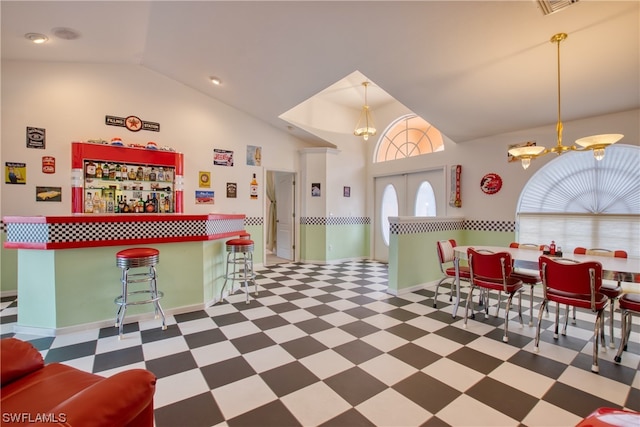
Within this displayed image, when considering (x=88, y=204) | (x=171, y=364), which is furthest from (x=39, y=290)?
(x=88, y=204)

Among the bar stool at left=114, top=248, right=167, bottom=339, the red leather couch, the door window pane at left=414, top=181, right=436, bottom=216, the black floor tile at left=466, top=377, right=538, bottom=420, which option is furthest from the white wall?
the black floor tile at left=466, top=377, right=538, bottom=420

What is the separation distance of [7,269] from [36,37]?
10.7ft

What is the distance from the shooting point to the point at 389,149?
22.0ft

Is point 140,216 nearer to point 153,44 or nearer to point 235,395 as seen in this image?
point 235,395

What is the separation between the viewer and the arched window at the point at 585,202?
146 inches

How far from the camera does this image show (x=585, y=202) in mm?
4078

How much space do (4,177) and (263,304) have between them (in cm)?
417

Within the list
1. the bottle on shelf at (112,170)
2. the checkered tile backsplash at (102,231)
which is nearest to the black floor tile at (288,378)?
the checkered tile backsplash at (102,231)

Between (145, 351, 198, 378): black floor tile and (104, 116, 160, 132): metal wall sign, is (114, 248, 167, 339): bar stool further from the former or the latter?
(104, 116, 160, 132): metal wall sign

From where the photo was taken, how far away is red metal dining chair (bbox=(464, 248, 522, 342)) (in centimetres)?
281

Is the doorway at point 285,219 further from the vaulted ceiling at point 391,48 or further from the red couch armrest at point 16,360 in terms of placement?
the red couch armrest at point 16,360

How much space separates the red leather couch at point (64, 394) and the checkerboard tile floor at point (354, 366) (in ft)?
2.13

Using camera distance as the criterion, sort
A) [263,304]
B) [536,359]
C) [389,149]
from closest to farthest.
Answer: [536,359], [263,304], [389,149]

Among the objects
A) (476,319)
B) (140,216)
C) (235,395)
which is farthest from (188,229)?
(476,319)
